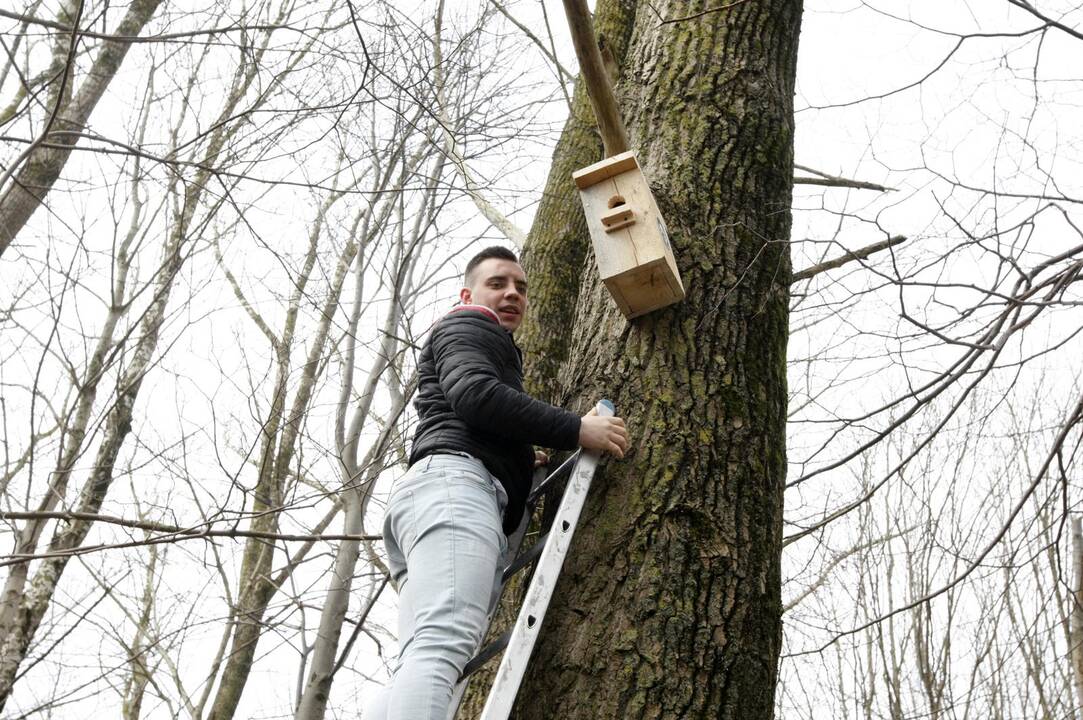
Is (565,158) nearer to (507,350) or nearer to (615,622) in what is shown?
(507,350)

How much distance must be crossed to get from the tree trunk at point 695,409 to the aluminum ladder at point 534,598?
0.06 metres

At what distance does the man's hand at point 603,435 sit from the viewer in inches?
88.8

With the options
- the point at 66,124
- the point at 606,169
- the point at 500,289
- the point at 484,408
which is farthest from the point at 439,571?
the point at 66,124

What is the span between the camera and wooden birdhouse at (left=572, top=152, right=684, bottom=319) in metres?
2.45

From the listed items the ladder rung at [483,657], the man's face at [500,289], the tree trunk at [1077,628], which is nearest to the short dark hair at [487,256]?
the man's face at [500,289]

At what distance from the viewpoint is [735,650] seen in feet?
6.82

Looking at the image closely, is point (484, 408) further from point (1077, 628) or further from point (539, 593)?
point (1077, 628)

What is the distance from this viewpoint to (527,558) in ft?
8.00

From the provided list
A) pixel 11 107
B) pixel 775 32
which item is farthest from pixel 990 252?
pixel 11 107

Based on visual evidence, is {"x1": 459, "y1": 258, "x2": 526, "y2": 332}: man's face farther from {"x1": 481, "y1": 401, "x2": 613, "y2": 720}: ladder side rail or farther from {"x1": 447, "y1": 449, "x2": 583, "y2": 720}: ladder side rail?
{"x1": 481, "y1": 401, "x2": 613, "y2": 720}: ladder side rail

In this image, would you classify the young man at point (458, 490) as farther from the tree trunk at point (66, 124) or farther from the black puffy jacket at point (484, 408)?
the tree trunk at point (66, 124)

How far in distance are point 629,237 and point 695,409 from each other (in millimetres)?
546

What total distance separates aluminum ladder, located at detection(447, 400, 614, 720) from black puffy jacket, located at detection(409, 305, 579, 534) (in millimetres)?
89

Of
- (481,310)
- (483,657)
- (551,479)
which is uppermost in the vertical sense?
(481,310)
